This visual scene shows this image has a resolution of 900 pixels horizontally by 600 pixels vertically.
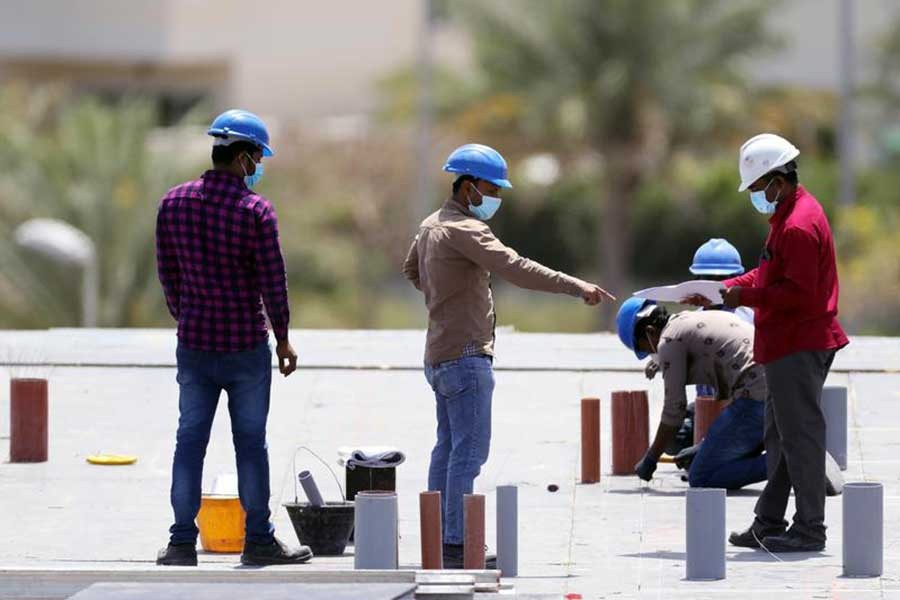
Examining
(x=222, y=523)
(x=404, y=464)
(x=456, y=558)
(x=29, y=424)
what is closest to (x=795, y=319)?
(x=456, y=558)

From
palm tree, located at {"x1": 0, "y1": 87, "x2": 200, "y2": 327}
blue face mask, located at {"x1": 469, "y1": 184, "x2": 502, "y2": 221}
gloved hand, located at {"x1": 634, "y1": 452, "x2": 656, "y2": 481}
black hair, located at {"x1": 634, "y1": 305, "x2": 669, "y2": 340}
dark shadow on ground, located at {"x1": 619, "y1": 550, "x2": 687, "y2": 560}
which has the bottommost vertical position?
dark shadow on ground, located at {"x1": 619, "y1": 550, "x2": 687, "y2": 560}

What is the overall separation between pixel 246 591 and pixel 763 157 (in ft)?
10.5

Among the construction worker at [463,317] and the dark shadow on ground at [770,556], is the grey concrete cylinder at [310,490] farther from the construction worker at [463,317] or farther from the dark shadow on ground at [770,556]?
the dark shadow on ground at [770,556]

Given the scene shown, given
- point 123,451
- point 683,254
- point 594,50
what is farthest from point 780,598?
point 683,254

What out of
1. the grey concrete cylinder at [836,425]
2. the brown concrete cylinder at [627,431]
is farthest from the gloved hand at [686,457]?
the grey concrete cylinder at [836,425]

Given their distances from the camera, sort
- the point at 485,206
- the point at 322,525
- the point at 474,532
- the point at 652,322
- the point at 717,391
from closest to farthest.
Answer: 1. the point at 474,532
2. the point at 485,206
3. the point at 322,525
4. the point at 717,391
5. the point at 652,322

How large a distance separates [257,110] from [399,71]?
22.5 feet

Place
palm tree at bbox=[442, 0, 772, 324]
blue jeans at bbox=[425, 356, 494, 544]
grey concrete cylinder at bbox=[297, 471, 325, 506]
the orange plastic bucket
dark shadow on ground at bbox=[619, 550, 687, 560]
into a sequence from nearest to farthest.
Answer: blue jeans at bbox=[425, 356, 494, 544] → dark shadow on ground at bbox=[619, 550, 687, 560] → grey concrete cylinder at bbox=[297, 471, 325, 506] → the orange plastic bucket → palm tree at bbox=[442, 0, 772, 324]

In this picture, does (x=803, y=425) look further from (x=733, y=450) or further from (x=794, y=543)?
(x=733, y=450)

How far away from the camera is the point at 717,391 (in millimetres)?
11555

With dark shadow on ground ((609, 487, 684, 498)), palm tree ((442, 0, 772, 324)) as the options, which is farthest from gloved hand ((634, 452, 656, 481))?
palm tree ((442, 0, 772, 324))

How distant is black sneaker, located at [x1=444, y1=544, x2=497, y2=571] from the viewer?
960 centimetres

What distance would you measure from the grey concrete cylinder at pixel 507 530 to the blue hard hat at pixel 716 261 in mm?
3010

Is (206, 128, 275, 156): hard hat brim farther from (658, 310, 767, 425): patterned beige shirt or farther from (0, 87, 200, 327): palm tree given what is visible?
(0, 87, 200, 327): palm tree
